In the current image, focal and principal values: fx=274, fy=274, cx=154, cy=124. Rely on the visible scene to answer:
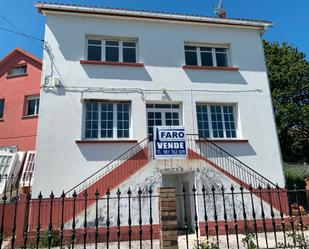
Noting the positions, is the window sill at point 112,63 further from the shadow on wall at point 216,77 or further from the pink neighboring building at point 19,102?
the pink neighboring building at point 19,102

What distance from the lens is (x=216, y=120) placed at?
12.6 m

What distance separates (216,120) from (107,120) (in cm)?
493

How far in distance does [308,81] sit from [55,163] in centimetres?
2213

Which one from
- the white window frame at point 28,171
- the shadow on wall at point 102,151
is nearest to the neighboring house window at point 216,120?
the shadow on wall at point 102,151

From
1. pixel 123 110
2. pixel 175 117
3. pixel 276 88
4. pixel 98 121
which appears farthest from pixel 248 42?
pixel 276 88

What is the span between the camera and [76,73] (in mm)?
11695

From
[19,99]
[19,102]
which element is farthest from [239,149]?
[19,99]

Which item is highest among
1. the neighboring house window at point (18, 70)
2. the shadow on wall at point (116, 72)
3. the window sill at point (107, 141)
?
the neighboring house window at point (18, 70)

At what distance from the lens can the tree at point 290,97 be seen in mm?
22609

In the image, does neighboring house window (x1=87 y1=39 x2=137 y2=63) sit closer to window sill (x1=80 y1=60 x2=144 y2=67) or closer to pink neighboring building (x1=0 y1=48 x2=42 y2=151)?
window sill (x1=80 y1=60 x2=144 y2=67)

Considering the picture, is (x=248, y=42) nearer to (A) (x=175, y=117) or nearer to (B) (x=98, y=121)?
(A) (x=175, y=117)

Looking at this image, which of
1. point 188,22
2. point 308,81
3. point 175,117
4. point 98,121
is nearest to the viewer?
point 98,121

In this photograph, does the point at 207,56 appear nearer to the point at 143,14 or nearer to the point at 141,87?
the point at 143,14

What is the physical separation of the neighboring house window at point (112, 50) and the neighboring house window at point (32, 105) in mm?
7570
